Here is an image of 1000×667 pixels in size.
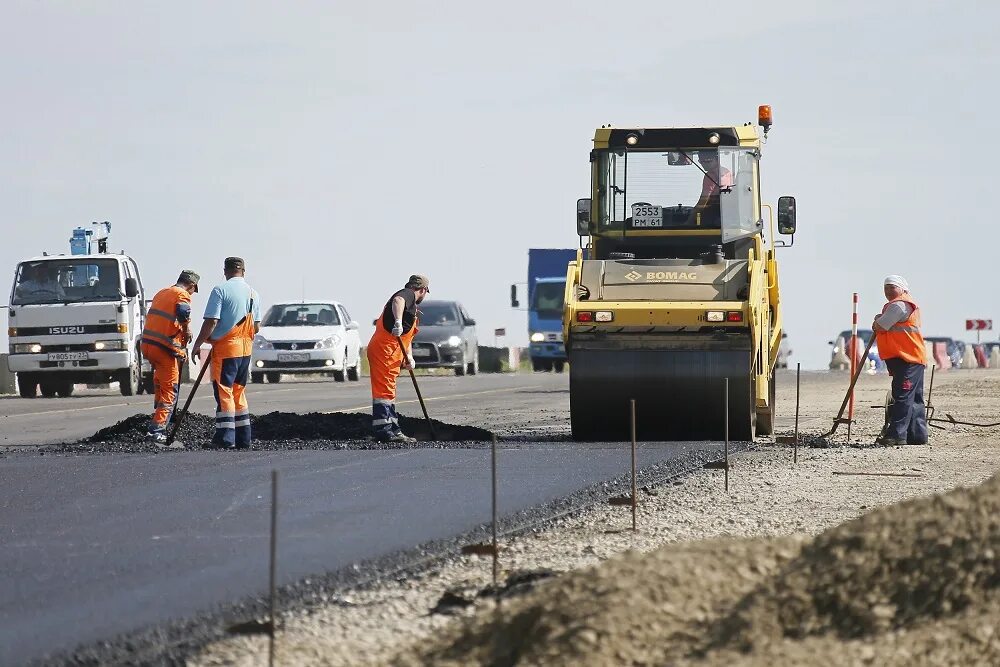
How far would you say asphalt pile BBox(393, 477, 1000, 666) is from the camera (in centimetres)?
508

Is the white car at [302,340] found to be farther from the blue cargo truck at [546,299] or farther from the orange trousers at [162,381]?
the orange trousers at [162,381]

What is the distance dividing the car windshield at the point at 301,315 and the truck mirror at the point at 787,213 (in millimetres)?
20051

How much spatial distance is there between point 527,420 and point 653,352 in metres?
6.28

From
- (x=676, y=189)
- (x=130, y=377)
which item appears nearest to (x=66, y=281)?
(x=130, y=377)

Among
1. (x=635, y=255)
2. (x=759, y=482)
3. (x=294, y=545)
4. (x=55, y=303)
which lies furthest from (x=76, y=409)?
(x=294, y=545)

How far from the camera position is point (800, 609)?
17.4ft

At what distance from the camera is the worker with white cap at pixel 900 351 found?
17.0 m

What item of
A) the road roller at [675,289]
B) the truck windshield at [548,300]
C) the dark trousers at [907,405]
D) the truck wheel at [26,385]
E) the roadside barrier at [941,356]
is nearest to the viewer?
the road roller at [675,289]

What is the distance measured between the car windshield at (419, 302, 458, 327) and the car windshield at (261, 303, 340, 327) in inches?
151

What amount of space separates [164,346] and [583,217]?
4.49 m

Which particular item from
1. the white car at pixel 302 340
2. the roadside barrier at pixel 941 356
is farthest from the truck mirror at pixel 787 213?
the roadside barrier at pixel 941 356

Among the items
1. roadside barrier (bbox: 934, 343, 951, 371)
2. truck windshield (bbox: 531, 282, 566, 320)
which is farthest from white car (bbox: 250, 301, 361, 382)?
roadside barrier (bbox: 934, 343, 951, 371)

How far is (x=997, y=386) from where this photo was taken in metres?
36.0

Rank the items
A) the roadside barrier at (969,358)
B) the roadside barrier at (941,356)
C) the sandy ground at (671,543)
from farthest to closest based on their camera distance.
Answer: the roadside barrier at (969,358), the roadside barrier at (941,356), the sandy ground at (671,543)
